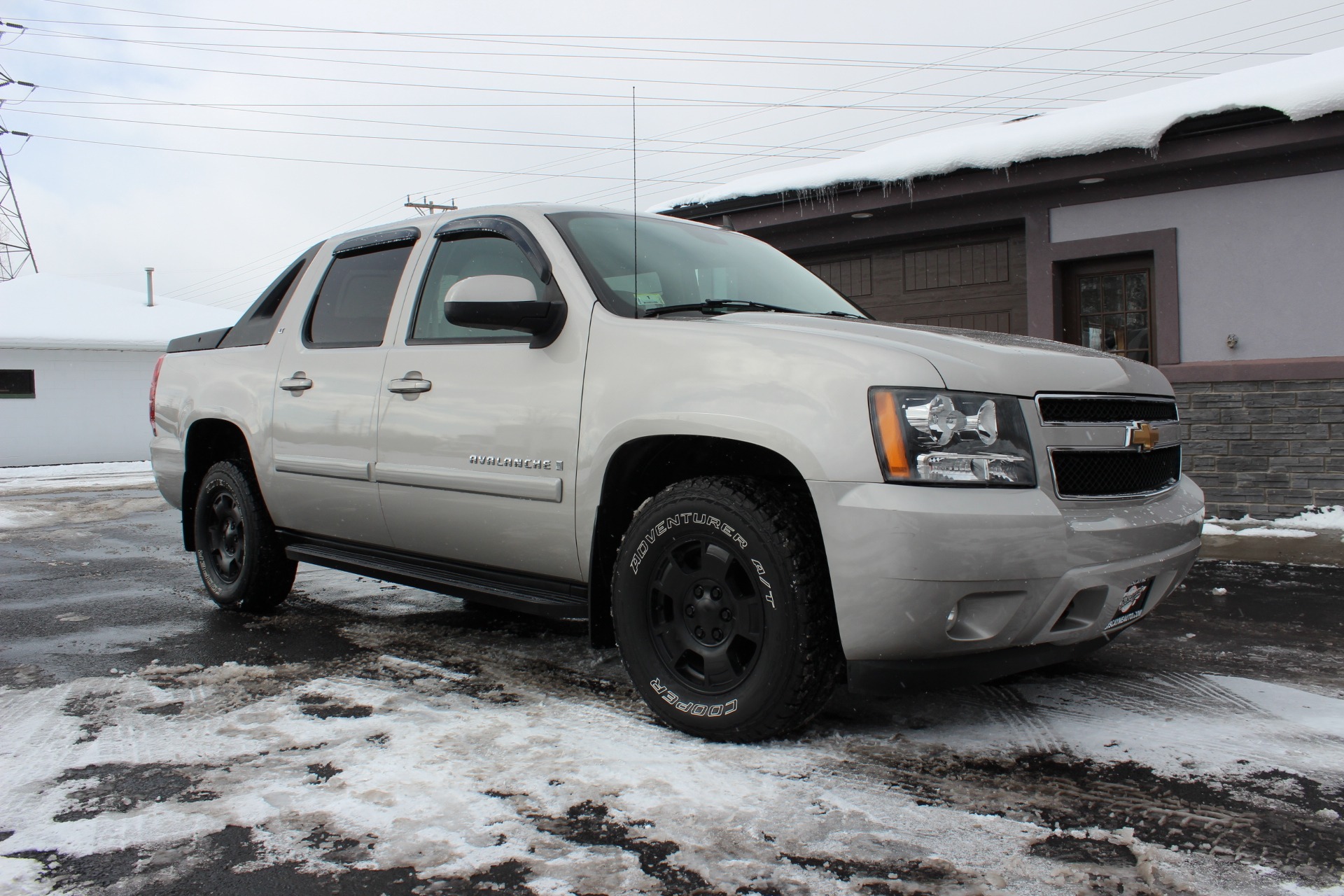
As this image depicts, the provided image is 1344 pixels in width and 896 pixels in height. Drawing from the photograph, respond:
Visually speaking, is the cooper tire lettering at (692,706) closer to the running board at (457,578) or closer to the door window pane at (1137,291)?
the running board at (457,578)

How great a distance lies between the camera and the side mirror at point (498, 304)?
11.5ft

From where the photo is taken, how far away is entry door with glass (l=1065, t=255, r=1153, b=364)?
9445mm

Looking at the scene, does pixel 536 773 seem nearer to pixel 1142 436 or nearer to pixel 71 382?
pixel 1142 436

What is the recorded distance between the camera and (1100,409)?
3174 millimetres

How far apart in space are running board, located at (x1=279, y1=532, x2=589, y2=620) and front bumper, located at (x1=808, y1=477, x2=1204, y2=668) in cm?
112

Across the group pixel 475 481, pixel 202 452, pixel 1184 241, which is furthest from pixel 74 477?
pixel 1184 241

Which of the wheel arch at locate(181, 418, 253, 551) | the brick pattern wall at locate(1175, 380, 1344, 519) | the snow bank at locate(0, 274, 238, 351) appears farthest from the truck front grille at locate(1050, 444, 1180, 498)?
the snow bank at locate(0, 274, 238, 351)

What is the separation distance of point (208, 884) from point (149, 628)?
3177mm

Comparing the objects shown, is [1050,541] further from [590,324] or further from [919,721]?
[590,324]

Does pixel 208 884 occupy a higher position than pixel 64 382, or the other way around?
pixel 64 382

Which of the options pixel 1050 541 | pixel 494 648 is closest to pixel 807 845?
pixel 1050 541

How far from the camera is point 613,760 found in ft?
9.88

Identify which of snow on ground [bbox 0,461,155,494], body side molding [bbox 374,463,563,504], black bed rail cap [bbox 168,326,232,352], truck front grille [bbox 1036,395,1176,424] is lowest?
snow on ground [bbox 0,461,155,494]

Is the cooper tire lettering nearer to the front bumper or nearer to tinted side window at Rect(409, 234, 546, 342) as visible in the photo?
the front bumper
